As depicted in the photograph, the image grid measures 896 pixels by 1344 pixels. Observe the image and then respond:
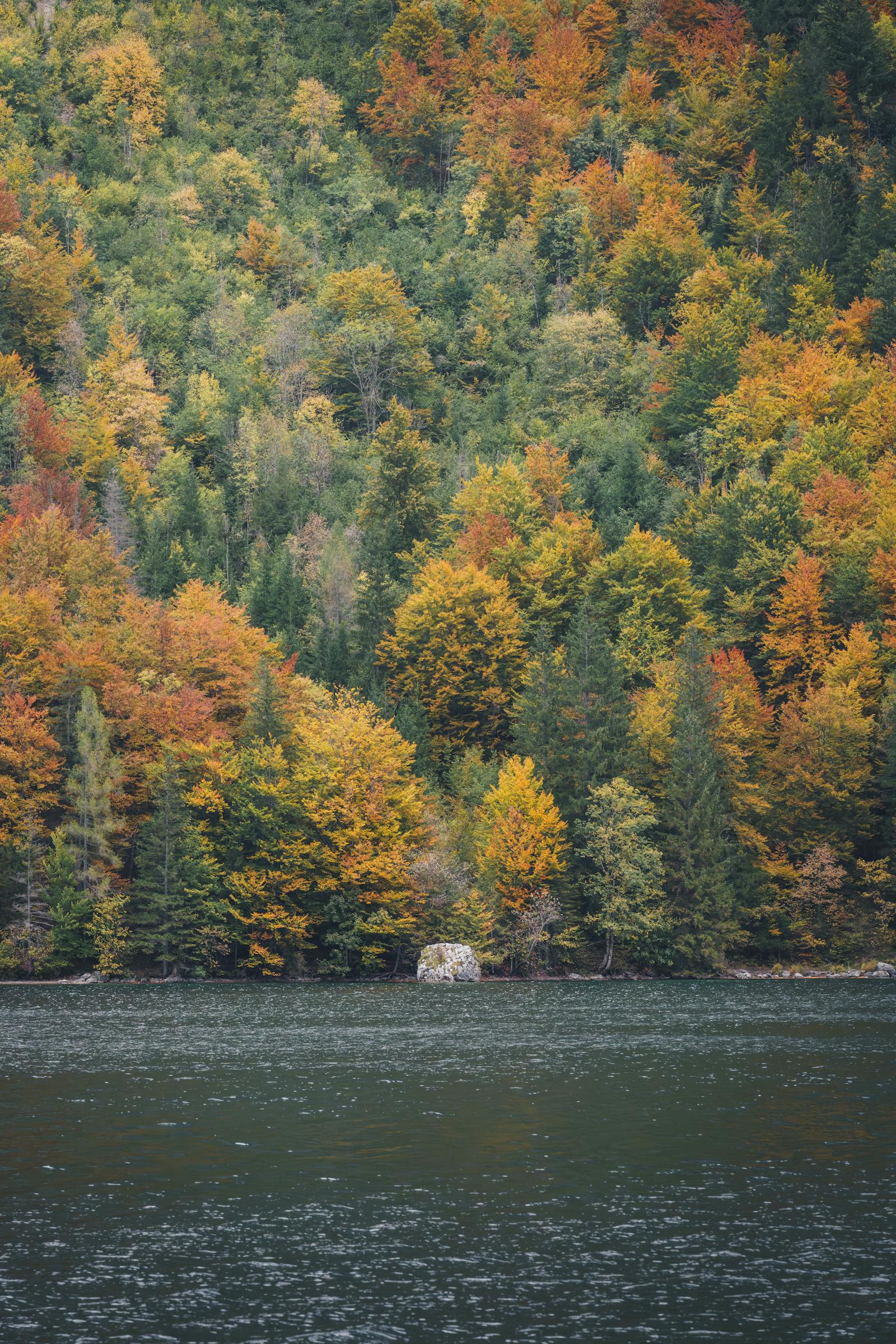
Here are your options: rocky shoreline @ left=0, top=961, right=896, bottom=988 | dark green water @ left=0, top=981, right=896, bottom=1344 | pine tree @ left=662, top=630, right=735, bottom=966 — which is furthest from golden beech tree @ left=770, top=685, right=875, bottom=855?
dark green water @ left=0, top=981, right=896, bottom=1344

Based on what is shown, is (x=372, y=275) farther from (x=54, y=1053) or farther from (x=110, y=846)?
(x=54, y=1053)

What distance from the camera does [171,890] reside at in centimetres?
8288

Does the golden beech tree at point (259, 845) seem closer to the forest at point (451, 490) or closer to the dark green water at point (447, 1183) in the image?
the forest at point (451, 490)

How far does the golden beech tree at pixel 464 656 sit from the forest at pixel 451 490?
327mm

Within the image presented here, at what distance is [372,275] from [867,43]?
186 ft

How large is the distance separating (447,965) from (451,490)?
57.2 m

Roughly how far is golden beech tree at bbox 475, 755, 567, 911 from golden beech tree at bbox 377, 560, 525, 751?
1324cm

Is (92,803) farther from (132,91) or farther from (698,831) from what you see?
(132,91)

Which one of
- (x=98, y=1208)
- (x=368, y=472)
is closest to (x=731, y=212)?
(x=368, y=472)

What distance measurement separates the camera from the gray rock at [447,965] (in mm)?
82250

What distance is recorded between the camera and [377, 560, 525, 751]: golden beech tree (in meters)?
102

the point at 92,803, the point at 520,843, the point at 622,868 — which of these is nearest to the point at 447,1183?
the point at 520,843

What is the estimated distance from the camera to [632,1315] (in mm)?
23031

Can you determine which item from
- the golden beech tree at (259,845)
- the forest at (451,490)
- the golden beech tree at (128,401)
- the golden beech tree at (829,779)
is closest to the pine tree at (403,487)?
the forest at (451,490)
